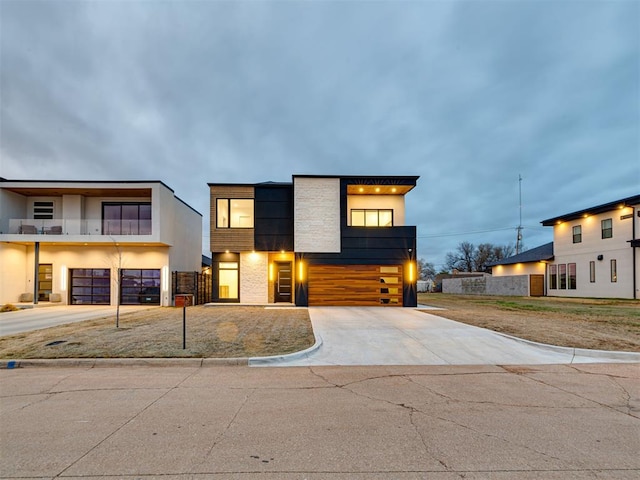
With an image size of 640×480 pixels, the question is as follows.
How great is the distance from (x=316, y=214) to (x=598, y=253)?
21.3 m

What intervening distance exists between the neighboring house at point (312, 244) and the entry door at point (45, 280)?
31.1 ft

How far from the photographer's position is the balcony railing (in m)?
19.2

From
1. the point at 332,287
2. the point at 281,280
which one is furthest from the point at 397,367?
the point at 281,280

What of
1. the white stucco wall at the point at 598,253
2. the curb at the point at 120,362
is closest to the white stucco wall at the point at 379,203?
the curb at the point at 120,362

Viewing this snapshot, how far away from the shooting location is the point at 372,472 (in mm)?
3137

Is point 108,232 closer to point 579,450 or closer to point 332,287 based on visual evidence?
point 332,287

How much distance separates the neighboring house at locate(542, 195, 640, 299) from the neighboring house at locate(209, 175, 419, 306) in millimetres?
15559

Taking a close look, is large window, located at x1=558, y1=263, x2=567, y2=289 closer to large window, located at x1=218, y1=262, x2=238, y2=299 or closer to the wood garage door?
the wood garage door

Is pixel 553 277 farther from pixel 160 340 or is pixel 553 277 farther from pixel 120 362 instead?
pixel 120 362

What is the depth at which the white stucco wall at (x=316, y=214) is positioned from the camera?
18.4 metres

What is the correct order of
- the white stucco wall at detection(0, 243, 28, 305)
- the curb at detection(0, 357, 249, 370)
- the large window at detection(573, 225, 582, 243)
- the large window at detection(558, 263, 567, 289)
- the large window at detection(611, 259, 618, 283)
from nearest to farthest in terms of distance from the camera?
the curb at detection(0, 357, 249, 370) < the white stucco wall at detection(0, 243, 28, 305) < the large window at detection(611, 259, 618, 283) < the large window at detection(573, 225, 582, 243) < the large window at detection(558, 263, 567, 289)

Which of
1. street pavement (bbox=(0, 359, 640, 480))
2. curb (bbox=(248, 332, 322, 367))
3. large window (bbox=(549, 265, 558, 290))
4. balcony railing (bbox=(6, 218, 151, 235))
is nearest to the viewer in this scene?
street pavement (bbox=(0, 359, 640, 480))

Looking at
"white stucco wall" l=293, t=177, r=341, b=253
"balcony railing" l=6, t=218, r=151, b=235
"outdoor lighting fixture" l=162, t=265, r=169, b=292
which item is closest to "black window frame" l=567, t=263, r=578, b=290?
"white stucco wall" l=293, t=177, r=341, b=253

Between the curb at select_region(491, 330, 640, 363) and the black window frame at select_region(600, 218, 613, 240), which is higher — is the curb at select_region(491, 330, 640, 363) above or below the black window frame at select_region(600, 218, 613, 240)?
below
